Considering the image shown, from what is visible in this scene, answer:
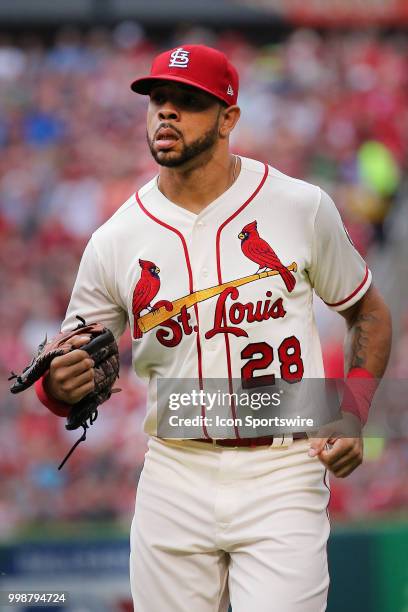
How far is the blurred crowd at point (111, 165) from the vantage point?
719cm

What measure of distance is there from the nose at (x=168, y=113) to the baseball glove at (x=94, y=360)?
24.3 inches

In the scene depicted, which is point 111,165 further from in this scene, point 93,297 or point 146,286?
point 146,286

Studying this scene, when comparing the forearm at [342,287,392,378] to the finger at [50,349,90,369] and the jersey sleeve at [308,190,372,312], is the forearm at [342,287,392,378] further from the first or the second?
the finger at [50,349,90,369]

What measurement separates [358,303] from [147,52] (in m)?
7.93

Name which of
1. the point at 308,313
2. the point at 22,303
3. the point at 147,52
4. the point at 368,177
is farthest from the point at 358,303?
the point at 147,52

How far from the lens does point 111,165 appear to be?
961 centimetres

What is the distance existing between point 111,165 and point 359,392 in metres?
6.49

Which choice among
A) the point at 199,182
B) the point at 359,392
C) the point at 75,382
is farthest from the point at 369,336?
the point at 75,382

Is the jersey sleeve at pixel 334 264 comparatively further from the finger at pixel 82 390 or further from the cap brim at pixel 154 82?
the finger at pixel 82 390

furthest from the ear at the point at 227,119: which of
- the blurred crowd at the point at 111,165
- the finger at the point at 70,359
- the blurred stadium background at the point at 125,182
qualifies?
the blurred crowd at the point at 111,165

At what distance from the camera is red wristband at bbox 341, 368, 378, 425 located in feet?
10.9

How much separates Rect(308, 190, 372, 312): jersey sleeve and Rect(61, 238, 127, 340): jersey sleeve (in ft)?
1.96

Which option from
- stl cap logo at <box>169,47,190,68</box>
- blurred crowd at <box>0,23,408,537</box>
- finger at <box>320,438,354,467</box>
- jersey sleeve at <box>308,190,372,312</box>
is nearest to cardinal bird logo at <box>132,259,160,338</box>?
jersey sleeve at <box>308,190,372,312</box>

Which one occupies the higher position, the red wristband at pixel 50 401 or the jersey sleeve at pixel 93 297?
the jersey sleeve at pixel 93 297
